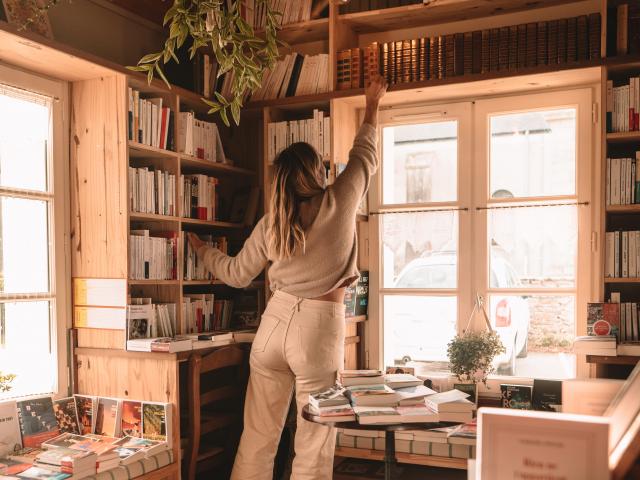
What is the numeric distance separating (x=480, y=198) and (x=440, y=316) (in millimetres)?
731

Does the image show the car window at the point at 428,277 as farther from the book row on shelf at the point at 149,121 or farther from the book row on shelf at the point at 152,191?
the book row on shelf at the point at 149,121

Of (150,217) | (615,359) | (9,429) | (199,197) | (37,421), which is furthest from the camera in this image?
(199,197)

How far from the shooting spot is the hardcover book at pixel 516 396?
11.0 ft

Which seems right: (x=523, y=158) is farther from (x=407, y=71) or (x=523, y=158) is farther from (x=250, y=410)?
(x=250, y=410)

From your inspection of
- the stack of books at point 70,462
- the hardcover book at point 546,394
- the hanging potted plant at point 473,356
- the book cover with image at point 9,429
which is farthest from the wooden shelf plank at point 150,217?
the hardcover book at point 546,394

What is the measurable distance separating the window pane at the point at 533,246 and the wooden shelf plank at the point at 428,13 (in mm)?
1119

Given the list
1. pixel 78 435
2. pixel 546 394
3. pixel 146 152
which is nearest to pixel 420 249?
pixel 546 394

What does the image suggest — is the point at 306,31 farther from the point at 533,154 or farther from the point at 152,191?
the point at 533,154

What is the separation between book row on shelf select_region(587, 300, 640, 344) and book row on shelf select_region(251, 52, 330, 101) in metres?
1.87

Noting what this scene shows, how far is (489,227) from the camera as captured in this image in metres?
3.71

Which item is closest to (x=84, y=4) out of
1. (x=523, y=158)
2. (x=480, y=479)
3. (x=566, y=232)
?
(x=523, y=158)

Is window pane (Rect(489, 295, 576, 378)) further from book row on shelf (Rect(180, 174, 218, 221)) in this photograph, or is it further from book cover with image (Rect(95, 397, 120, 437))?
book cover with image (Rect(95, 397, 120, 437))

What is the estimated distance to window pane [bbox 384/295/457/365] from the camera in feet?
12.5

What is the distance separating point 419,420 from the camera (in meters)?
2.08
